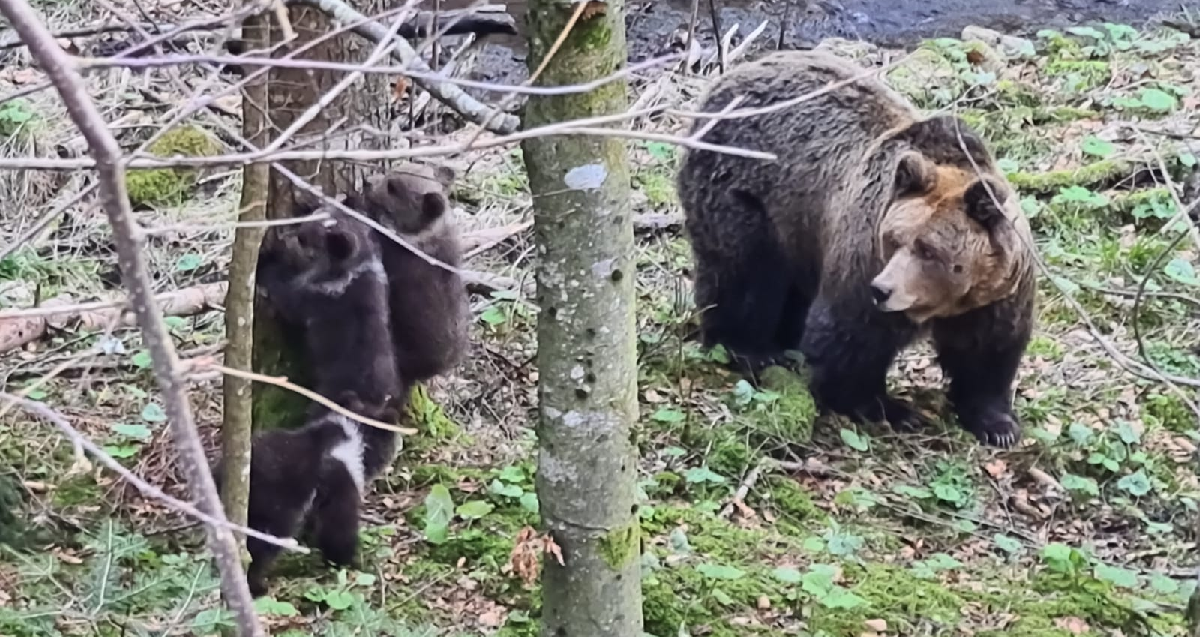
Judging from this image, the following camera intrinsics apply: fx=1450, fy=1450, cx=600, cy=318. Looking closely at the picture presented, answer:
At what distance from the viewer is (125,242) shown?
5.61 ft

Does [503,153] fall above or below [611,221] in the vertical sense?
below

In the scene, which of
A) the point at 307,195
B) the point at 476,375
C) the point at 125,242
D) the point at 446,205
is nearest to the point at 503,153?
the point at 476,375

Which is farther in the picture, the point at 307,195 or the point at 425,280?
the point at 425,280

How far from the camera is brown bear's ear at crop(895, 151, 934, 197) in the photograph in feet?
19.0

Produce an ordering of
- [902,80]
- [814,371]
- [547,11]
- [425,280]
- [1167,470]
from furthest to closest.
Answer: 1. [902,80]
2. [814,371]
3. [1167,470]
4. [425,280]
5. [547,11]

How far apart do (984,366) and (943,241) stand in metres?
0.77

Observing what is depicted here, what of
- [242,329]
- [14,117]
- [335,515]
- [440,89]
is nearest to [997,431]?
[335,515]

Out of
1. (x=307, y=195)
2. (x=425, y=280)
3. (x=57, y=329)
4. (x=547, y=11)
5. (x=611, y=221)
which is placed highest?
(x=547, y=11)

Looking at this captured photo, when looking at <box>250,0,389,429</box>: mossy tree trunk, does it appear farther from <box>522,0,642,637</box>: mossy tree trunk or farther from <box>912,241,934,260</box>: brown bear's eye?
<box>912,241,934,260</box>: brown bear's eye

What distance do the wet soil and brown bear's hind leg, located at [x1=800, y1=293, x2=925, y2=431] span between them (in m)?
5.85

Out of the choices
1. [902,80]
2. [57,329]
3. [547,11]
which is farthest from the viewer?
[902,80]

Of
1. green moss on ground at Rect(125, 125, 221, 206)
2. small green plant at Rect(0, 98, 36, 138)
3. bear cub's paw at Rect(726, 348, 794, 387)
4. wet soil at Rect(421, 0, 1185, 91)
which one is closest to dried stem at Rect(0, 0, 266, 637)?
bear cub's paw at Rect(726, 348, 794, 387)

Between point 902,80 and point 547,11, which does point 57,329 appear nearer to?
point 547,11

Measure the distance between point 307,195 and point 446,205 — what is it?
0.79 meters
